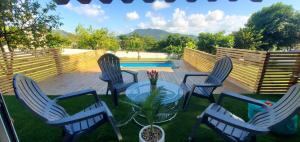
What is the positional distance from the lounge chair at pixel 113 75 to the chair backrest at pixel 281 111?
243 cm

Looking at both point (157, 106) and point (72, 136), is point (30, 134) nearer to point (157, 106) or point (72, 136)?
point (72, 136)

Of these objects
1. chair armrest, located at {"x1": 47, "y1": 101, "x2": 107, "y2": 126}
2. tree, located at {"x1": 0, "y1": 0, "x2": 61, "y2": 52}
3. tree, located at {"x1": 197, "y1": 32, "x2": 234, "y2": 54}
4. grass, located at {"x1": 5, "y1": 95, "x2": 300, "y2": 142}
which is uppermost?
tree, located at {"x1": 0, "y1": 0, "x2": 61, "y2": 52}

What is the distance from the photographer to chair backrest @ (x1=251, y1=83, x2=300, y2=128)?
179cm

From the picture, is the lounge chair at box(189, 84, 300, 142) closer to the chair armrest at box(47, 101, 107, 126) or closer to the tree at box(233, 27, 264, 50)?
the chair armrest at box(47, 101, 107, 126)

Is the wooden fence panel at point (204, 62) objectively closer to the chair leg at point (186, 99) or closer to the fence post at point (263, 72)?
the fence post at point (263, 72)

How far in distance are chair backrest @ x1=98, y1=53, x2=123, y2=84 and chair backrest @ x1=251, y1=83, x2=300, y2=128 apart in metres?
2.74

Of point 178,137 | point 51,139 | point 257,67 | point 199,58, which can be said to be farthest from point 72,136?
point 199,58

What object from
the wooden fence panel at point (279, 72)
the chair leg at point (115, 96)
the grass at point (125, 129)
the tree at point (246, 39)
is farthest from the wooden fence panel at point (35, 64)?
the tree at point (246, 39)

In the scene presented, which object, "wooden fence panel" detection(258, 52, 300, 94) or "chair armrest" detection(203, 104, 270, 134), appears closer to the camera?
"chair armrest" detection(203, 104, 270, 134)

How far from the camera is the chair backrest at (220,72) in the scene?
3.22 meters

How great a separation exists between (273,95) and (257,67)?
79cm

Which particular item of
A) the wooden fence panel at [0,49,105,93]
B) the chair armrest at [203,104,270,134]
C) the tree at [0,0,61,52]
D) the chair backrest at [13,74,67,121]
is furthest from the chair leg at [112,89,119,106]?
the tree at [0,0,61,52]

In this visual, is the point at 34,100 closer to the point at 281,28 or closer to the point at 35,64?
the point at 35,64

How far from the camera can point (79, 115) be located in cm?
196
